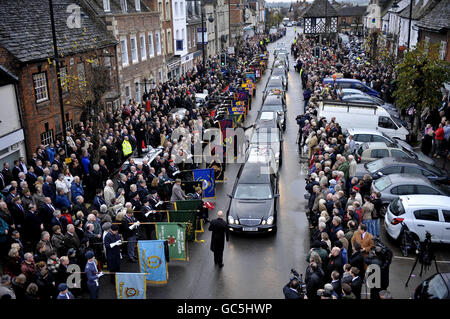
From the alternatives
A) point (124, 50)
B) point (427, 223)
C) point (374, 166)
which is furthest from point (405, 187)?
point (124, 50)

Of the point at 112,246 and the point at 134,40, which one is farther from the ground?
the point at 134,40

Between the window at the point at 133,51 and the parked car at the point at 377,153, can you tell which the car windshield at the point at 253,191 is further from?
the window at the point at 133,51

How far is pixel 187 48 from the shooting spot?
1853 inches

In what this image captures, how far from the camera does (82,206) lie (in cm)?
1238

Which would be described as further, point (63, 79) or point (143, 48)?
point (143, 48)

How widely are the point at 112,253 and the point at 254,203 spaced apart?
499 centimetres

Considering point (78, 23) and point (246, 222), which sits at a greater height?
point (78, 23)

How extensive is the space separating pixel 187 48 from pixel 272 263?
38.4 metres

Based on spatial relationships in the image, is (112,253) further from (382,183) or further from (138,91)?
(138,91)

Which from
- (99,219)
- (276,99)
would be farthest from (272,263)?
(276,99)

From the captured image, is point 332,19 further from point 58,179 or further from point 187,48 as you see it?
point 58,179

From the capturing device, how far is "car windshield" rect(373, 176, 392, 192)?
14641mm

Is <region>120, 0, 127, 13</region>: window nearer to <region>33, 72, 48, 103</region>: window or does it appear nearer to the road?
<region>33, 72, 48, 103</region>: window

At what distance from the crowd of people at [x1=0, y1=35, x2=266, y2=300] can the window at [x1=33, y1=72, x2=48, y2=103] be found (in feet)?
7.62
